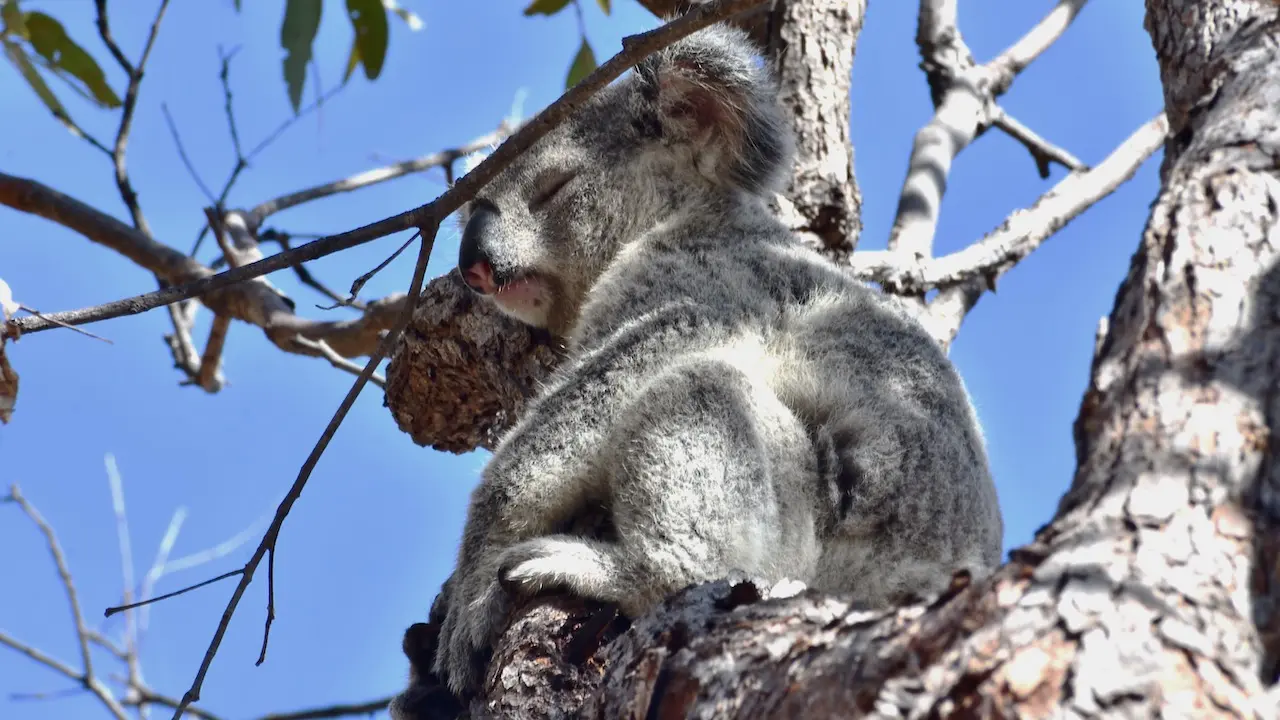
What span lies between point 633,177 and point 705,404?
3.75ft

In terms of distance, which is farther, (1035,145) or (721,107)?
(1035,145)

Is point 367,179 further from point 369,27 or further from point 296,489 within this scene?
point 296,489

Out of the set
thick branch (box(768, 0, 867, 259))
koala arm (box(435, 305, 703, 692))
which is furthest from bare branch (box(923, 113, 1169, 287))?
koala arm (box(435, 305, 703, 692))

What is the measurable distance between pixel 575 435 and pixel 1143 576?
1.50 meters

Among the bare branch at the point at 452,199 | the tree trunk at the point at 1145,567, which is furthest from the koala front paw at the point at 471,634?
the bare branch at the point at 452,199

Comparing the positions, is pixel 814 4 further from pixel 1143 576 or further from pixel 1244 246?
pixel 1143 576

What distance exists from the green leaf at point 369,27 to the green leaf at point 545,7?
0.85 meters

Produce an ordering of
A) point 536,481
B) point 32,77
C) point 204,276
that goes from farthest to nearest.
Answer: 1. point 32,77
2. point 204,276
3. point 536,481

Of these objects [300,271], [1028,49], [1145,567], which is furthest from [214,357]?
[1145,567]

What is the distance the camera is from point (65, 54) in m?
4.73

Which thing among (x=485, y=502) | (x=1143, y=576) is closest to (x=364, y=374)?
(x=485, y=502)

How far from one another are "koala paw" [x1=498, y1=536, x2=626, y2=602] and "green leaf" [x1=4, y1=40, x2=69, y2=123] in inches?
130

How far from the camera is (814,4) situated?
4.30 meters

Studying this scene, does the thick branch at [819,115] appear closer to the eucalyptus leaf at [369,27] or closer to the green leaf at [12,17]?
the eucalyptus leaf at [369,27]
